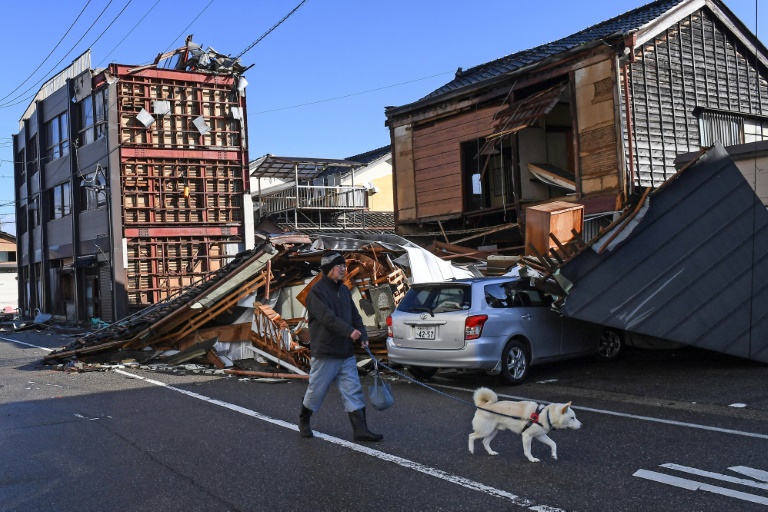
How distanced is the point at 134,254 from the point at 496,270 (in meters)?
17.0

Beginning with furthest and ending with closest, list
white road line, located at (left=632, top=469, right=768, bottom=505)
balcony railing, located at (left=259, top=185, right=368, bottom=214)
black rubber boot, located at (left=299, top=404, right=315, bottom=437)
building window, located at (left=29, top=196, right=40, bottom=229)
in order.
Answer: building window, located at (left=29, top=196, right=40, bottom=229) → balcony railing, located at (left=259, top=185, right=368, bottom=214) → black rubber boot, located at (left=299, top=404, right=315, bottom=437) → white road line, located at (left=632, top=469, right=768, bottom=505)

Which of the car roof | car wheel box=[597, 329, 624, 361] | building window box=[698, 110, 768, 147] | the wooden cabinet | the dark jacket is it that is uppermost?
building window box=[698, 110, 768, 147]

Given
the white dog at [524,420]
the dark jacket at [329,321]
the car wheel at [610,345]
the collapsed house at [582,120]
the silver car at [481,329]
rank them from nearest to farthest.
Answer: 1. the white dog at [524,420]
2. the dark jacket at [329,321]
3. the silver car at [481,329]
4. the car wheel at [610,345]
5. the collapsed house at [582,120]

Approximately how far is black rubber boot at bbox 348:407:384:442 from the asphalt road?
0.15m

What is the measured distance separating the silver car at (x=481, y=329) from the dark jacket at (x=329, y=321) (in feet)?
9.50

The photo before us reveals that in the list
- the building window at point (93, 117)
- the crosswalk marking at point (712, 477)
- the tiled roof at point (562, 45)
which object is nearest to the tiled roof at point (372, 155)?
the building window at point (93, 117)

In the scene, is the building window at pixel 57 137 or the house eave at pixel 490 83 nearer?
the house eave at pixel 490 83

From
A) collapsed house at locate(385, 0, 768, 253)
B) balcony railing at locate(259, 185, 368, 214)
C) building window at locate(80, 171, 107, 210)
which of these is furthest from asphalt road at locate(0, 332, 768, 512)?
balcony railing at locate(259, 185, 368, 214)

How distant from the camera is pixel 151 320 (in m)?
14.6

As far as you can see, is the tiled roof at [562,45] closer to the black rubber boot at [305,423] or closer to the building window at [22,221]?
the black rubber boot at [305,423]

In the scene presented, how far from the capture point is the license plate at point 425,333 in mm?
9852

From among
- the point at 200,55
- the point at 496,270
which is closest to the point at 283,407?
the point at 496,270

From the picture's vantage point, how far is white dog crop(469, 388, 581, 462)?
226 inches

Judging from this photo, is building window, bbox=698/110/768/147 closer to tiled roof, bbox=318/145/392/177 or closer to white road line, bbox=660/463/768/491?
white road line, bbox=660/463/768/491
